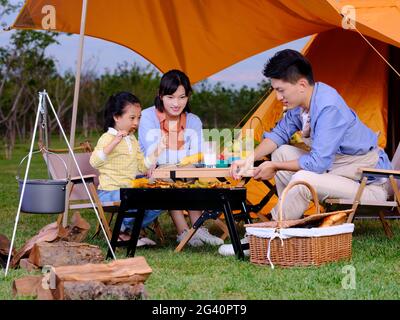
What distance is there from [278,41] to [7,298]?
3878mm

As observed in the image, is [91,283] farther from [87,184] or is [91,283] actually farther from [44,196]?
[87,184]

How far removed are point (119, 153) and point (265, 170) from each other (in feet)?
3.78

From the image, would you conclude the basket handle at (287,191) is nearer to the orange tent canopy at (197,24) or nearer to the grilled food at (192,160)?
the grilled food at (192,160)

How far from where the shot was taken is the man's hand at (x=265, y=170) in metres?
4.70

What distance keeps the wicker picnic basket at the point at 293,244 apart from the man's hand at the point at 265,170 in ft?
0.95

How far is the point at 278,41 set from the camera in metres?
6.96

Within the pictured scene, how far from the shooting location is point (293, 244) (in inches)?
169

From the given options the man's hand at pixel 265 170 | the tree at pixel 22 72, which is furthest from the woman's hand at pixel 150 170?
the tree at pixel 22 72

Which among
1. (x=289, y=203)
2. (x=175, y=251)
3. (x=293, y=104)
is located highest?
(x=293, y=104)

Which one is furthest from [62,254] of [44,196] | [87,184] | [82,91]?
[82,91]

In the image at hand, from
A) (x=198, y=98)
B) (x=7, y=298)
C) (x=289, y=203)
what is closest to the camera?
(x=7, y=298)
